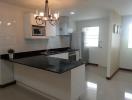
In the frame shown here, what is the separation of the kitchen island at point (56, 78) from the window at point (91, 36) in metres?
3.65

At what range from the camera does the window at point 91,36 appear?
599 cm

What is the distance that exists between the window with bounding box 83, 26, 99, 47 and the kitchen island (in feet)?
12.0

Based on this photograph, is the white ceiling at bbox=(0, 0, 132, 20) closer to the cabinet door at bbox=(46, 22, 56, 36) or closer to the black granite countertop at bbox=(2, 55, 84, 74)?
the cabinet door at bbox=(46, 22, 56, 36)

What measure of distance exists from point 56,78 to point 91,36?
4.19 meters

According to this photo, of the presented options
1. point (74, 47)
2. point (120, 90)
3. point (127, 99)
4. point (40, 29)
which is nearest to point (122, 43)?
point (74, 47)

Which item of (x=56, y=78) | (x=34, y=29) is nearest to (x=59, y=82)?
(x=56, y=78)

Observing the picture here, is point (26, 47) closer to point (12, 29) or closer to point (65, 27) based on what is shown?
point (12, 29)

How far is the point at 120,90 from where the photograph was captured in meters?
3.22

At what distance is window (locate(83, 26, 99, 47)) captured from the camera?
5989 mm

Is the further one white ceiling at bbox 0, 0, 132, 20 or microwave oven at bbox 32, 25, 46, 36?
microwave oven at bbox 32, 25, 46, 36

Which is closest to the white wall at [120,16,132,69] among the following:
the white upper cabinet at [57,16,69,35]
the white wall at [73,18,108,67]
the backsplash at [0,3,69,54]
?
the white wall at [73,18,108,67]

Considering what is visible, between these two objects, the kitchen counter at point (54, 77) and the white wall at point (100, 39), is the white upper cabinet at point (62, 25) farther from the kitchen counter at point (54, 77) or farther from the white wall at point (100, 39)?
the kitchen counter at point (54, 77)

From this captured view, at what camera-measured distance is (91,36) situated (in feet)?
20.4

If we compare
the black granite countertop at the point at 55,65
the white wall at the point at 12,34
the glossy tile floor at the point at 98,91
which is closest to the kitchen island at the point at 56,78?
the black granite countertop at the point at 55,65
